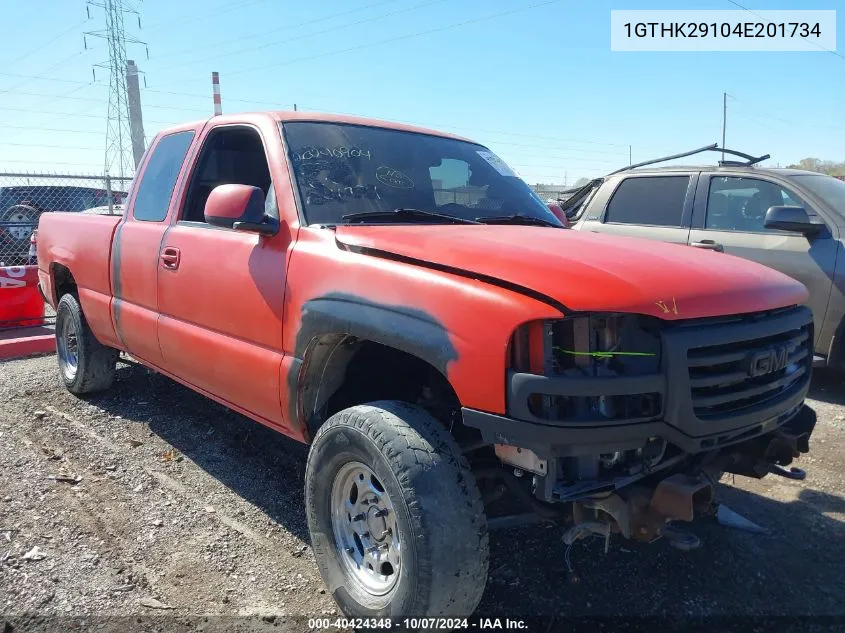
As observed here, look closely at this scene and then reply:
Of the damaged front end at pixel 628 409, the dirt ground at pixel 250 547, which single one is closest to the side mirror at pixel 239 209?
the damaged front end at pixel 628 409

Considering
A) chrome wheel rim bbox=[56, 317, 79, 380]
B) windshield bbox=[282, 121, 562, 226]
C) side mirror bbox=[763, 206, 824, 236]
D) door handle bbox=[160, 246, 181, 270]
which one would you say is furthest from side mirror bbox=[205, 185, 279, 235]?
side mirror bbox=[763, 206, 824, 236]

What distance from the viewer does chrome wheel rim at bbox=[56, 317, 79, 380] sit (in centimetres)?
534

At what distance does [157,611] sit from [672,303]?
2.28m

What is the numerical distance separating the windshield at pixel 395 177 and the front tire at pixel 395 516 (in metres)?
1.06

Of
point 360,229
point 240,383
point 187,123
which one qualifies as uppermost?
point 187,123

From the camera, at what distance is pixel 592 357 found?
2.14 metres

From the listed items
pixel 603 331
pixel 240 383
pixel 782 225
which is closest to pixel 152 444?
pixel 240 383

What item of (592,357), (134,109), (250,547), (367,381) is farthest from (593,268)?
(134,109)

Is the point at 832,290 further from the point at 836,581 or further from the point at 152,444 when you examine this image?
the point at 152,444

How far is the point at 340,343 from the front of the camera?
2.82 m

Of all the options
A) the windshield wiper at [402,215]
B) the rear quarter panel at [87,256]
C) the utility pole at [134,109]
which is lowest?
the rear quarter panel at [87,256]

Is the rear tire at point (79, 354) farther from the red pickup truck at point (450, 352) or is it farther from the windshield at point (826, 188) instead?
the windshield at point (826, 188)

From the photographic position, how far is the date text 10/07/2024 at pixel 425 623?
7.28 ft

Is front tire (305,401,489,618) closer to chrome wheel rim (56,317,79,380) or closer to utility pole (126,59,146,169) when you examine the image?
chrome wheel rim (56,317,79,380)
